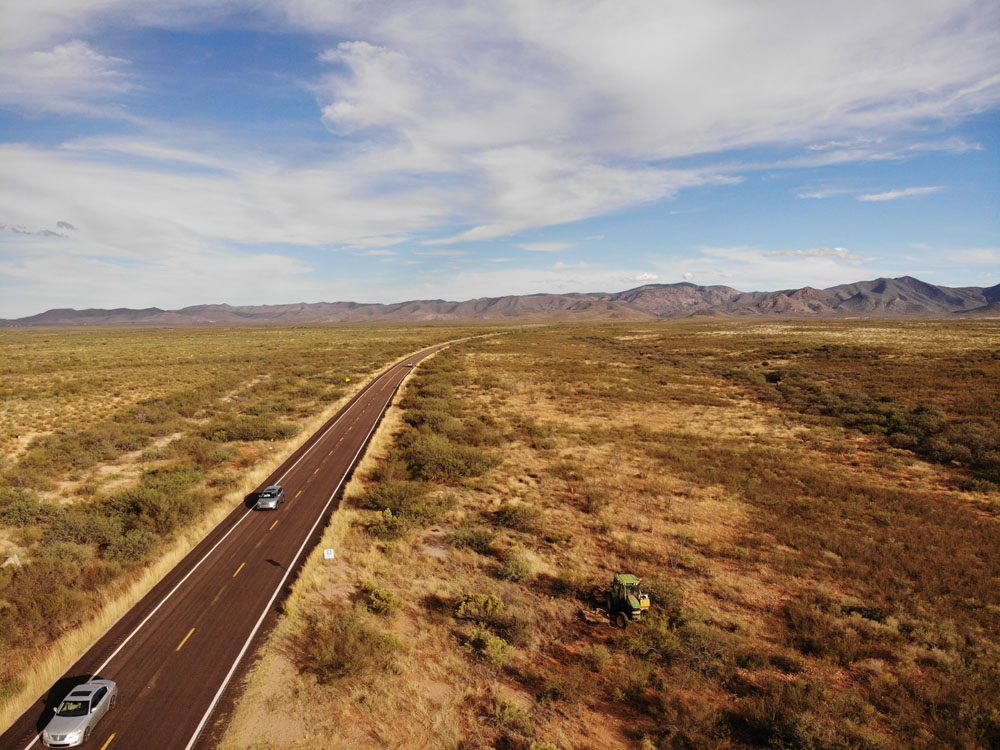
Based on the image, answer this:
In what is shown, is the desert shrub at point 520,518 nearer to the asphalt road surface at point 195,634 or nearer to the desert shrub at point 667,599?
the desert shrub at point 667,599

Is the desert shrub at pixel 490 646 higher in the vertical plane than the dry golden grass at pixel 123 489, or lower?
lower

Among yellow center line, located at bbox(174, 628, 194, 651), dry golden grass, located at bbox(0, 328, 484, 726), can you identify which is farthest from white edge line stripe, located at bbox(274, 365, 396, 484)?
yellow center line, located at bbox(174, 628, 194, 651)

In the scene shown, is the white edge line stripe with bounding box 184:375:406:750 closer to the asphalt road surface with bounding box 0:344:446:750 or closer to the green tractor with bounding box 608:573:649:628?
the asphalt road surface with bounding box 0:344:446:750

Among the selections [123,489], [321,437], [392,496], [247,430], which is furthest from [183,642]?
[247,430]

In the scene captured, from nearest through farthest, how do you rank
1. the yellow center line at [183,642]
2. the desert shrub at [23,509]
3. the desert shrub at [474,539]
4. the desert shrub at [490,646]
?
the desert shrub at [490,646], the yellow center line at [183,642], the desert shrub at [474,539], the desert shrub at [23,509]

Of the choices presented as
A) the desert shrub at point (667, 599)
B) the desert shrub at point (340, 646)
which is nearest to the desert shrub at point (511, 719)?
the desert shrub at point (340, 646)

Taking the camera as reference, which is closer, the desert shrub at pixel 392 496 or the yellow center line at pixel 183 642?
the yellow center line at pixel 183 642

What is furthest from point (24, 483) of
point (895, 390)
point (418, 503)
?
point (895, 390)
